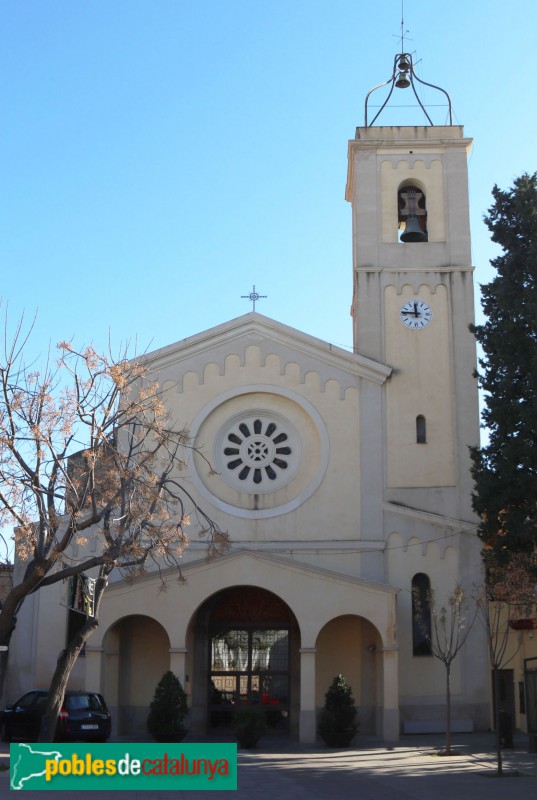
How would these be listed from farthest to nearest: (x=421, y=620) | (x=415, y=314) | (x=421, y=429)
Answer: (x=415, y=314), (x=421, y=429), (x=421, y=620)

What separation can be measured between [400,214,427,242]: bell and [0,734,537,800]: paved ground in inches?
575

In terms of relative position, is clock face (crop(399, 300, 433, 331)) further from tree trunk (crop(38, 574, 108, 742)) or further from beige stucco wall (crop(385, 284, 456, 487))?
tree trunk (crop(38, 574, 108, 742))

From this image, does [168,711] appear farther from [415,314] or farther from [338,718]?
[415,314]

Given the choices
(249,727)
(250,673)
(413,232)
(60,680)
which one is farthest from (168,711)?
(413,232)

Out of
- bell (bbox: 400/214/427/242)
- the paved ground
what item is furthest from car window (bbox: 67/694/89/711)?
bell (bbox: 400/214/427/242)

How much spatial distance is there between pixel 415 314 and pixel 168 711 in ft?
44.7

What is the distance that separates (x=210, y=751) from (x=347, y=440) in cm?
1393

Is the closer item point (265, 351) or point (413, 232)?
point (265, 351)

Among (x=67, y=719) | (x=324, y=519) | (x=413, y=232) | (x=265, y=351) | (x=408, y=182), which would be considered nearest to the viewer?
(x=67, y=719)

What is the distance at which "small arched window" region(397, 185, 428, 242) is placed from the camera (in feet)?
101

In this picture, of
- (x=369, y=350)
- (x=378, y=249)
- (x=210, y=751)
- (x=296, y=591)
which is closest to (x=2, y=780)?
(x=210, y=751)

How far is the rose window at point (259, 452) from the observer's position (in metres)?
28.6

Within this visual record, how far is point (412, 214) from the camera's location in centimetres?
3116

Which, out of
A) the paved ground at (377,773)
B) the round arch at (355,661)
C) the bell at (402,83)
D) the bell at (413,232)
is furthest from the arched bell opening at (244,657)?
the bell at (402,83)
